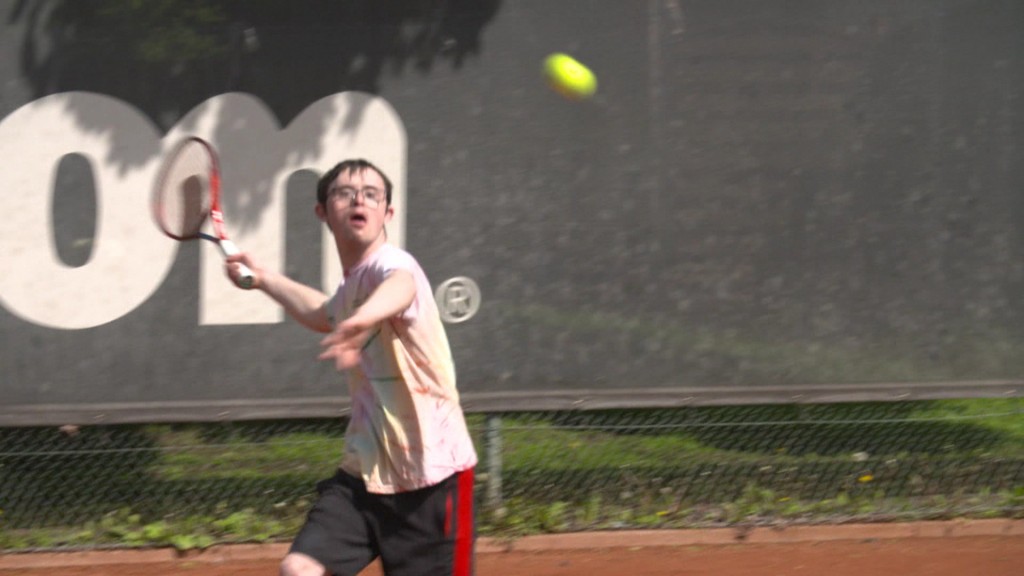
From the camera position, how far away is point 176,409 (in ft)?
18.2

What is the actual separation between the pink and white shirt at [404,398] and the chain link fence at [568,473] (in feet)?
7.76

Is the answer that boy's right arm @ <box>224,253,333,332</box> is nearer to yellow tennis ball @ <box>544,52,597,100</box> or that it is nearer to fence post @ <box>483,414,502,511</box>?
fence post @ <box>483,414,502,511</box>

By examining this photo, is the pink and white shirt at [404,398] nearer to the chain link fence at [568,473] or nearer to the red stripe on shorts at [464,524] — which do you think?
the red stripe on shorts at [464,524]

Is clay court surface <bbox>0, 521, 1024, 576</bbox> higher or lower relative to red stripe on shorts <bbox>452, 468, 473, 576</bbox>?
lower

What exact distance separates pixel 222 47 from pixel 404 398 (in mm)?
2749

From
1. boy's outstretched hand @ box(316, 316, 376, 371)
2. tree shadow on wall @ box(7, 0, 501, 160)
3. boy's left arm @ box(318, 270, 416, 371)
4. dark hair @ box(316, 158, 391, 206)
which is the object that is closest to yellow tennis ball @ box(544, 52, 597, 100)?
tree shadow on wall @ box(7, 0, 501, 160)

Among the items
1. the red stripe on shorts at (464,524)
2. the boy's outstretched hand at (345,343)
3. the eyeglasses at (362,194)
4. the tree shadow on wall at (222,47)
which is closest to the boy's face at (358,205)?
the eyeglasses at (362,194)

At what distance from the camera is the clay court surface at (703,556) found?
5.39m

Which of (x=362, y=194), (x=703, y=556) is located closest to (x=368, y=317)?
(x=362, y=194)

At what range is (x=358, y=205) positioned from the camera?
11.0 ft

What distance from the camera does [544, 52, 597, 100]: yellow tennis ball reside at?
5.61 m

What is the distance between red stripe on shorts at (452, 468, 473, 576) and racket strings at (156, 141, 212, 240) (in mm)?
1229

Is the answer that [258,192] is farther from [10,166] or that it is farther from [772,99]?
[772,99]

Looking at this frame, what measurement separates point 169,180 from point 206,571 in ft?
6.71
